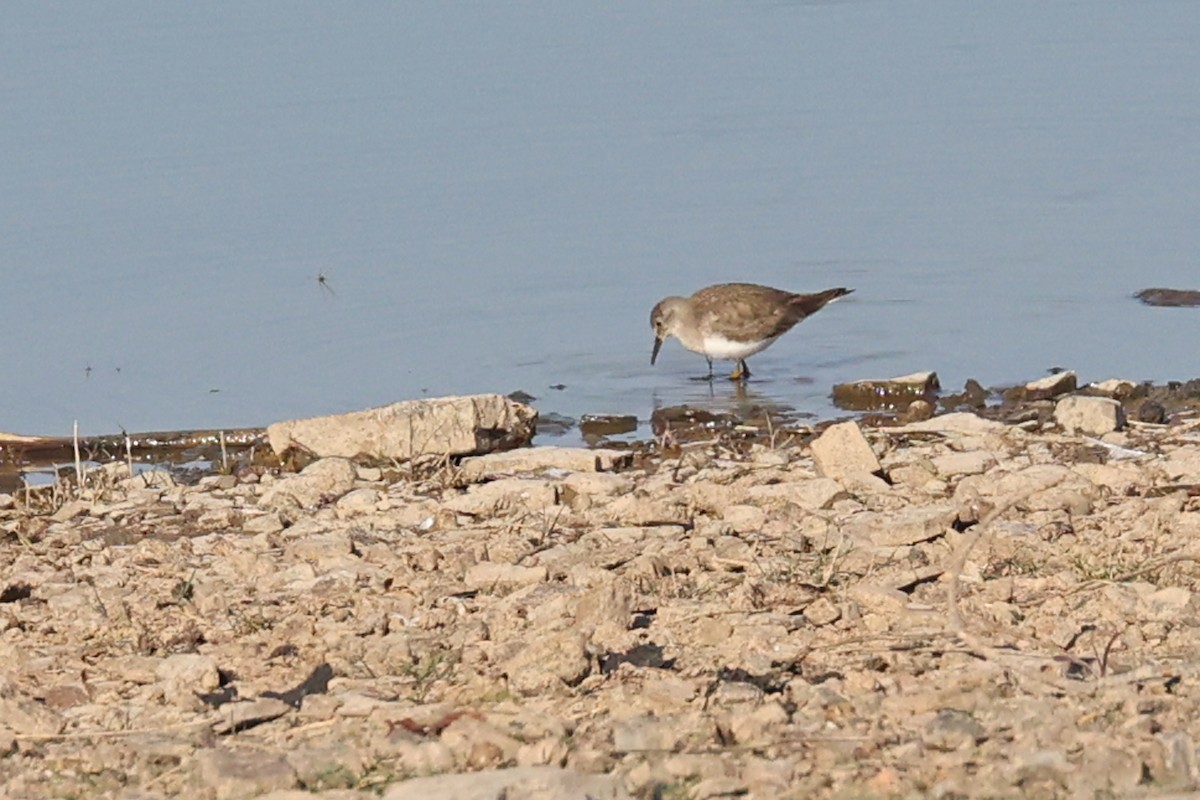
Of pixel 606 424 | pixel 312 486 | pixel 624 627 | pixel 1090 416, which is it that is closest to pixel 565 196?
pixel 606 424

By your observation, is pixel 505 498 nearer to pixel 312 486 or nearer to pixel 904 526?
pixel 312 486

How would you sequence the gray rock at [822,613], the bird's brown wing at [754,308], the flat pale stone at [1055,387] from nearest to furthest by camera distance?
the gray rock at [822,613]
the flat pale stone at [1055,387]
the bird's brown wing at [754,308]

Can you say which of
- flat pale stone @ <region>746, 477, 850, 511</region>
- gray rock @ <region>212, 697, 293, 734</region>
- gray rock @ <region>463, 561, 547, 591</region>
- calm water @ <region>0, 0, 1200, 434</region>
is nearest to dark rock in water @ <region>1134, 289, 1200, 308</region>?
calm water @ <region>0, 0, 1200, 434</region>

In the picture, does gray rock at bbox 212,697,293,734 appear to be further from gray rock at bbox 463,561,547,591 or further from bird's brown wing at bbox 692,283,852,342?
bird's brown wing at bbox 692,283,852,342

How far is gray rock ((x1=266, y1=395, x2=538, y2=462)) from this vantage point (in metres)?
8.35

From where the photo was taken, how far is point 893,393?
9.90 m

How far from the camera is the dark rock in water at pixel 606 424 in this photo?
31.8 feet

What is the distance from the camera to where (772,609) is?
5555 millimetres

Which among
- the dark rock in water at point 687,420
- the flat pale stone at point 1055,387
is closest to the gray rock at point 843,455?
the dark rock in water at point 687,420

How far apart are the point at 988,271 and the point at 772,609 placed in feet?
22.7

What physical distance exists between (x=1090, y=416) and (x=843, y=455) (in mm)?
1408

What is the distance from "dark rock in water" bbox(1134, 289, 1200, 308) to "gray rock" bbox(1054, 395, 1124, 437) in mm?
3228

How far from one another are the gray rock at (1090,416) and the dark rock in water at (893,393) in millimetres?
1548

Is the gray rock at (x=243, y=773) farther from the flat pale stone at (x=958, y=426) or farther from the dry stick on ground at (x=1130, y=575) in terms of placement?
the flat pale stone at (x=958, y=426)
